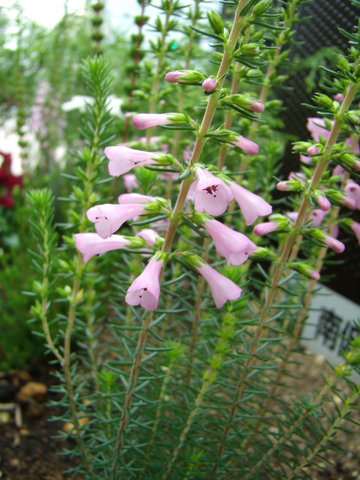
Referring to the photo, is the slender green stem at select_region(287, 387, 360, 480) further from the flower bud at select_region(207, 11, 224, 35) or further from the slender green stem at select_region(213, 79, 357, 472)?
the flower bud at select_region(207, 11, 224, 35)

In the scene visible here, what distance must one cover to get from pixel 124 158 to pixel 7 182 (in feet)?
11.1

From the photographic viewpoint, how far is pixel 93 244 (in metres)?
1.29

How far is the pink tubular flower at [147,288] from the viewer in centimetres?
110

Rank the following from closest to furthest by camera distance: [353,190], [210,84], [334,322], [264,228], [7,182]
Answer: [210,84], [264,228], [353,190], [334,322], [7,182]

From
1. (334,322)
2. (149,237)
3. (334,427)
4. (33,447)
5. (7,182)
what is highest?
(149,237)

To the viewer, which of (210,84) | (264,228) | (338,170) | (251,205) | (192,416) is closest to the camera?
(210,84)

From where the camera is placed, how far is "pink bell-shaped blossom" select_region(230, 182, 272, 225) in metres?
1.15

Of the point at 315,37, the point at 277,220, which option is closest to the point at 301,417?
the point at 277,220

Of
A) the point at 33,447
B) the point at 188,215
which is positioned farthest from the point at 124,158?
the point at 33,447

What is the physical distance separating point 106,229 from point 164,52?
134cm

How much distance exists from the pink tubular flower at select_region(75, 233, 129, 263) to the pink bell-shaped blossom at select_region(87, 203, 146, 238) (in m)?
0.10

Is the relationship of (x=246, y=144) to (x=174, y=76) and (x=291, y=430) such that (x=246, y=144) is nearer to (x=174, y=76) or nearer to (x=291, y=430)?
(x=174, y=76)

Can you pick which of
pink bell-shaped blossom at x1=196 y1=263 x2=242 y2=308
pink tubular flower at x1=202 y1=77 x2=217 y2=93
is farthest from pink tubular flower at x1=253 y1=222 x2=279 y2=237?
pink tubular flower at x1=202 y1=77 x2=217 y2=93

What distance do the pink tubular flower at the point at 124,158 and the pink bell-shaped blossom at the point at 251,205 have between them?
25 centimetres
